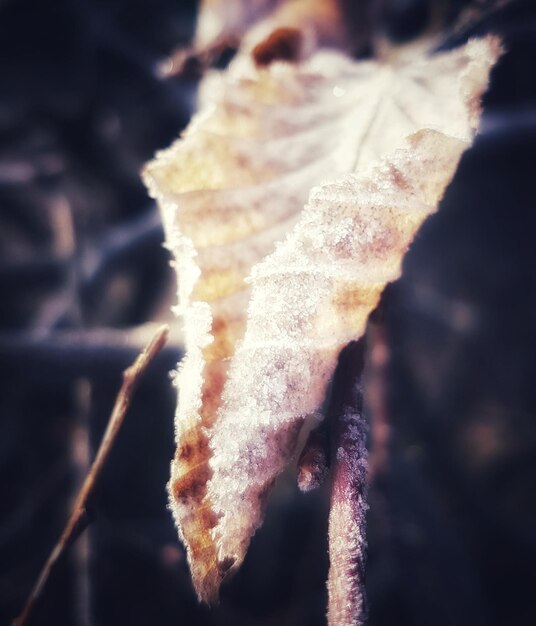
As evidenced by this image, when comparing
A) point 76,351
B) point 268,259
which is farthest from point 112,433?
point 76,351

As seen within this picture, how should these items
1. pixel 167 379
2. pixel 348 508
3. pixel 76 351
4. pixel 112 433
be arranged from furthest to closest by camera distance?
pixel 167 379
pixel 76 351
pixel 112 433
pixel 348 508

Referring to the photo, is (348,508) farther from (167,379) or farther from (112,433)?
(167,379)

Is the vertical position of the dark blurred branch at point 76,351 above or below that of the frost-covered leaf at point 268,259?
above

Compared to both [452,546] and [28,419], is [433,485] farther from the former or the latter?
[28,419]

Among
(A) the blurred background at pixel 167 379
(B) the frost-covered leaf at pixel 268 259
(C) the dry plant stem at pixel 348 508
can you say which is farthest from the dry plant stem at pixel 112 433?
(A) the blurred background at pixel 167 379

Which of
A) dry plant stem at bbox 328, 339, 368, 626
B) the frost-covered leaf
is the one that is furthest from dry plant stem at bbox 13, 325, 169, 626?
dry plant stem at bbox 328, 339, 368, 626

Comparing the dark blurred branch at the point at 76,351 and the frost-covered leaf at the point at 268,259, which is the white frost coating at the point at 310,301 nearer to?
the frost-covered leaf at the point at 268,259
